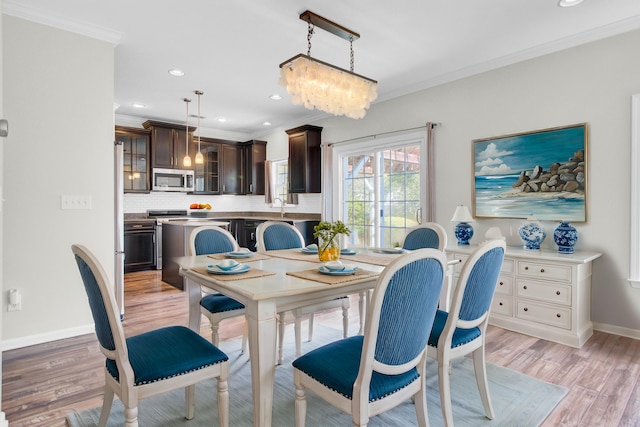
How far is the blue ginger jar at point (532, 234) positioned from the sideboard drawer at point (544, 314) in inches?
21.6

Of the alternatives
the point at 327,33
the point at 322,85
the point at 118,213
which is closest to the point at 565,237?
the point at 322,85

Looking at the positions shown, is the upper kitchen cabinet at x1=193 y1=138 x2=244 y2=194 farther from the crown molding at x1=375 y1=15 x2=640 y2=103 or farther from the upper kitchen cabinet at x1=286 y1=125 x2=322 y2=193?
the crown molding at x1=375 y1=15 x2=640 y2=103

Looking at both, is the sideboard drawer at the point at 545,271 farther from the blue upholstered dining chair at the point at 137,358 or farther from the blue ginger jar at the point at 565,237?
the blue upholstered dining chair at the point at 137,358

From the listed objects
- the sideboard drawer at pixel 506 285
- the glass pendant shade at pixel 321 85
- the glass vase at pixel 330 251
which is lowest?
the sideboard drawer at pixel 506 285

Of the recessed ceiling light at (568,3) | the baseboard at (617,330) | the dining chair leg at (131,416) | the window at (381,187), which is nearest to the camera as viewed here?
the dining chair leg at (131,416)

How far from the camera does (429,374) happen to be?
241 centimetres

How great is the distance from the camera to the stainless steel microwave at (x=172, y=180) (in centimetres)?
624

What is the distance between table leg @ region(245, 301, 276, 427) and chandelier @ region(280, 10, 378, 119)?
1494 mm

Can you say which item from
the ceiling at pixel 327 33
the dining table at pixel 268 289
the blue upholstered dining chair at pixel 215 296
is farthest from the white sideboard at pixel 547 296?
the blue upholstered dining chair at pixel 215 296

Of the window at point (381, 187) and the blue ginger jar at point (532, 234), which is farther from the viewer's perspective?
the window at point (381, 187)

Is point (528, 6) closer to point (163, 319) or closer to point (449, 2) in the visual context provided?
point (449, 2)

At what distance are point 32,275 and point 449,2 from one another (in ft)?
12.8

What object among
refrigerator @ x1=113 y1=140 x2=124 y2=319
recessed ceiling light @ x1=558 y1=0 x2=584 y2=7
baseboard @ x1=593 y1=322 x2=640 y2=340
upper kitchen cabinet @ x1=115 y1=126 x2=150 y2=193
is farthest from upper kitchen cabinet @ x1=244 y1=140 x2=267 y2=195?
baseboard @ x1=593 y1=322 x2=640 y2=340

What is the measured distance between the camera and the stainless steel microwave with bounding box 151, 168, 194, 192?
6238 mm
